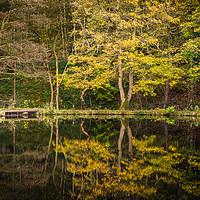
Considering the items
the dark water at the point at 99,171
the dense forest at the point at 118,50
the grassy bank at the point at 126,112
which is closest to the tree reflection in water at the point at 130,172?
the dark water at the point at 99,171

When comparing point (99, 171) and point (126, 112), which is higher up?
point (126, 112)

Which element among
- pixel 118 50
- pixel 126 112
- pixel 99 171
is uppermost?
pixel 118 50

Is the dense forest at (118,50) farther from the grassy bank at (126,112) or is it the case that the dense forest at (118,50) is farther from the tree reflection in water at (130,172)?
the tree reflection in water at (130,172)

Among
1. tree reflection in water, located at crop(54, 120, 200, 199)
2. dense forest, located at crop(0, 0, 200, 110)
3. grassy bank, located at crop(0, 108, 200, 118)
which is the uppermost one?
dense forest, located at crop(0, 0, 200, 110)

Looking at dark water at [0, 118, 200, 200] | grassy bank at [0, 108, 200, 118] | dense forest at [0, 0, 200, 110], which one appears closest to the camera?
dark water at [0, 118, 200, 200]

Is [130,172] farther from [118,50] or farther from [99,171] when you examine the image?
[118,50]

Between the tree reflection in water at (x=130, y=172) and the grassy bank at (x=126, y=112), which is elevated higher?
the grassy bank at (x=126, y=112)

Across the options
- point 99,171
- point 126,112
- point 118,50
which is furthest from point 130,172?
point 118,50

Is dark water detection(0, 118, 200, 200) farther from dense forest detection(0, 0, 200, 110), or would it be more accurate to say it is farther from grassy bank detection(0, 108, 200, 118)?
dense forest detection(0, 0, 200, 110)

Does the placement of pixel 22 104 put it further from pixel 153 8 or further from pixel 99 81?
pixel 153 8

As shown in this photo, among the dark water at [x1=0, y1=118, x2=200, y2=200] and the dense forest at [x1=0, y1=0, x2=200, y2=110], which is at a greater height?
the dense forest at [x1=0, y1=0, x2=200, y2=110]

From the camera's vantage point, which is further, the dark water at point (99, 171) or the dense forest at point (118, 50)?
the dense forest at point (118, 50)

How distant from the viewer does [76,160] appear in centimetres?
616

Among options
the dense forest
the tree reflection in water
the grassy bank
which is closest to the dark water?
the tree reflection in water
